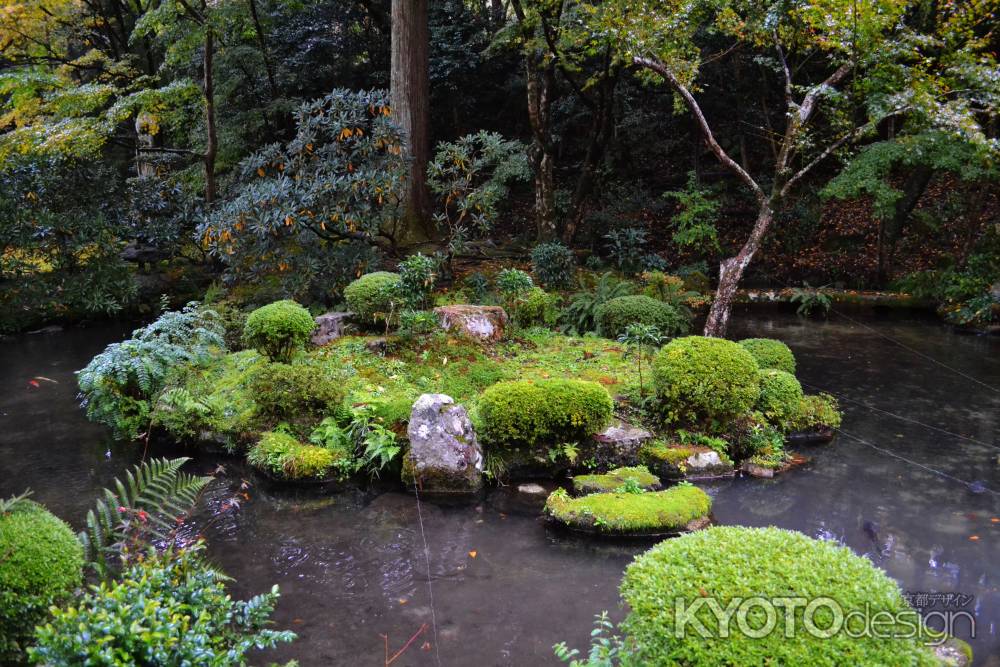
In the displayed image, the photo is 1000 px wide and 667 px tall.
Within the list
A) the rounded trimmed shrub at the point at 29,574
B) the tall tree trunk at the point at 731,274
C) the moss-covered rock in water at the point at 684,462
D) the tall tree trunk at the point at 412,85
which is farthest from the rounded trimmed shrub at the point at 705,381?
the tall tree trunk at the point at 412,85

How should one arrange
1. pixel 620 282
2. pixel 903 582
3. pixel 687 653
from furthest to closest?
pixel 620 282 → pixel 903 582 → pixel 687 653

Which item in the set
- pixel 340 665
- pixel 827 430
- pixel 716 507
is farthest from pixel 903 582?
pixel 340 665

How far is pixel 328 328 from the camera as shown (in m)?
8.39

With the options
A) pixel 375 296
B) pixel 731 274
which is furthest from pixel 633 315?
pixel 375 296

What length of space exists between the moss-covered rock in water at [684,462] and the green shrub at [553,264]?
5516 mm

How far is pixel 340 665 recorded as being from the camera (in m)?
3.57

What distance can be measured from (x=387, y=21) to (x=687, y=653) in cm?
1596

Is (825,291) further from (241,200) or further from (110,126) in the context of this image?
(110,126)

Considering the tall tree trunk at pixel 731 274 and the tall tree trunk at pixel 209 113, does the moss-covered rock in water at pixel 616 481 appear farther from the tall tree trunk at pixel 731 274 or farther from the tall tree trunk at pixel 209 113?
the tall tree trunk at pixel 209 113

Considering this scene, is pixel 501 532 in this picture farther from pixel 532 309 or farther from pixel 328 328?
pixel 532 309

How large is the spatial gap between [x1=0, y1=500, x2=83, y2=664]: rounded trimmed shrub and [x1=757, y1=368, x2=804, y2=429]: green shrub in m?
A: 5.76

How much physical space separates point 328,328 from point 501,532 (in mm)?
4340

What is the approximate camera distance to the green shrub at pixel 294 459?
5816 mm

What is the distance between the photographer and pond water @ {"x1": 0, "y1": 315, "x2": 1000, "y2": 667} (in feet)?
12.8
